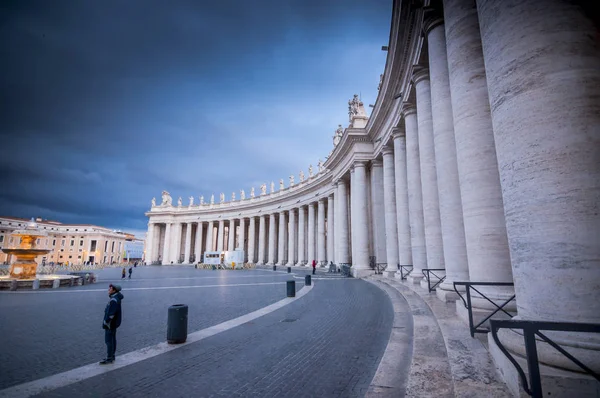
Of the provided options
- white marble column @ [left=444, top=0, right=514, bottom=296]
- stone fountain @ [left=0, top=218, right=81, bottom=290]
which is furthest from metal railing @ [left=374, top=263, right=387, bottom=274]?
stone fountain @ [left=0, top=218, right=81, bottom=290]

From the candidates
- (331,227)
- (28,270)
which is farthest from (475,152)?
(331,227)

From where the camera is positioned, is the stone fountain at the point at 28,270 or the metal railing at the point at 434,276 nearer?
the metal railing at the point at 434,276

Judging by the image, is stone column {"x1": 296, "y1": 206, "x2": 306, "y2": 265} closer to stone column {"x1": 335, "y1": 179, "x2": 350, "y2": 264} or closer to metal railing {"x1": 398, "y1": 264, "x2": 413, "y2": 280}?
stone column {"x1": 335, "y1": 179, "x2": 350, "y2": 264}

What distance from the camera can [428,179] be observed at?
48.5 ft

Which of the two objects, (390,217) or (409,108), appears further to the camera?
(390,217)

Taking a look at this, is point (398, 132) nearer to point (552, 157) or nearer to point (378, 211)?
point (378, 211)

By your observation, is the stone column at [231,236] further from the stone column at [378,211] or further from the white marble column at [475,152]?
the white marble column at [475,152]

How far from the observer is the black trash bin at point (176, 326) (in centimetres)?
801

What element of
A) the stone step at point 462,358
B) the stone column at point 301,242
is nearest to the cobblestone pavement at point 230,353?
the stone step at point 462,358

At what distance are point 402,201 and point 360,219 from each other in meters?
9.30

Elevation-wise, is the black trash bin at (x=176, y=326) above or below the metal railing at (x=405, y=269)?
below

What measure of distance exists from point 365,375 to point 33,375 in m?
6.46

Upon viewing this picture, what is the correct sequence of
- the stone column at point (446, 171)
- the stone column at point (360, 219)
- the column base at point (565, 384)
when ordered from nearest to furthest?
the column base at point (565, 384), the stone column at point (446, 171), the stone column at point (360, 219)

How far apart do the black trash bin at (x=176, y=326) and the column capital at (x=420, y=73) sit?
15.0m
